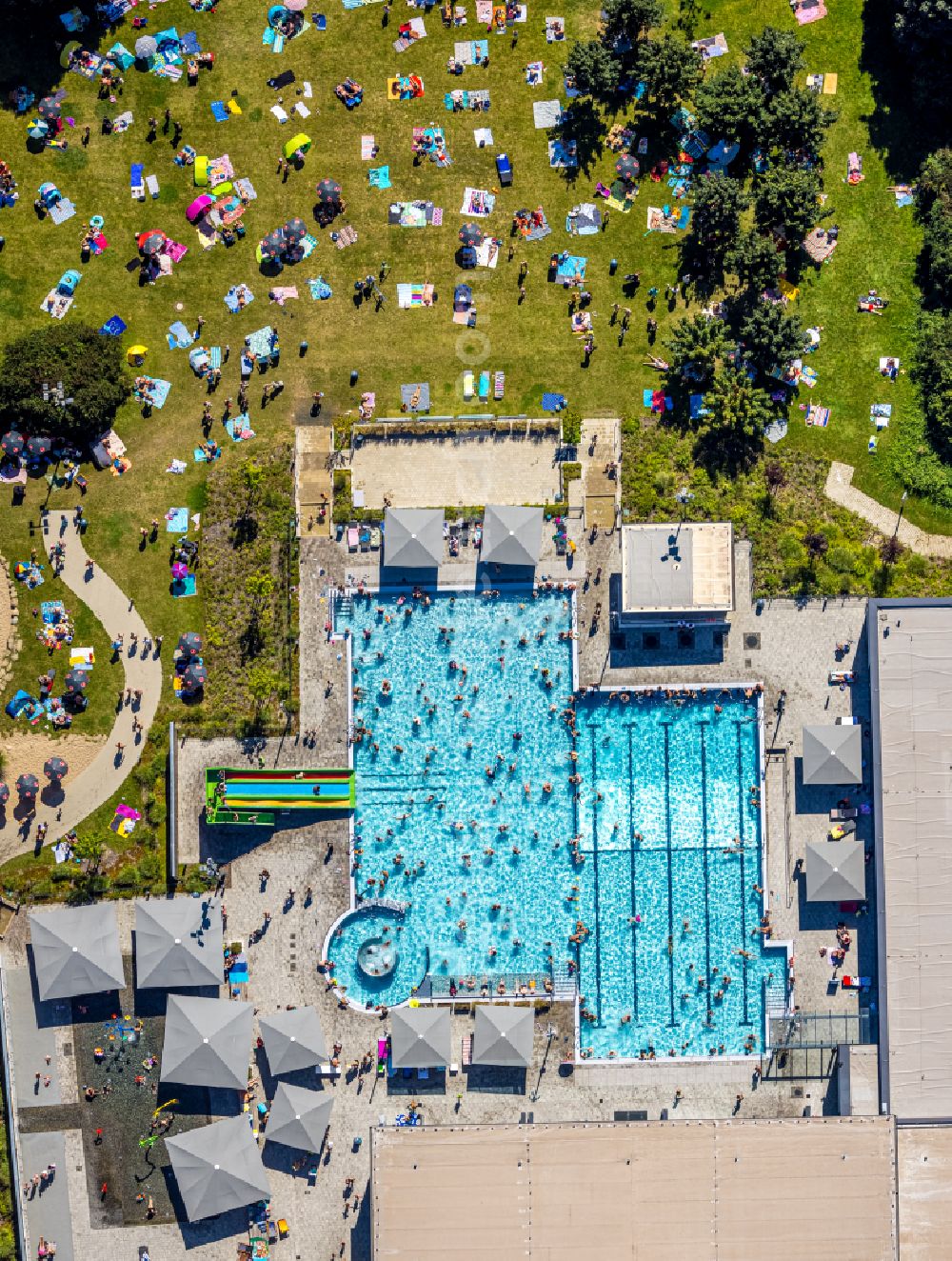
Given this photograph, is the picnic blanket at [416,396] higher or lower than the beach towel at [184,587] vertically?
higher

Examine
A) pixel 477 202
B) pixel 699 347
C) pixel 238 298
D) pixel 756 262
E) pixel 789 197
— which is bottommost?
pixel 699 347

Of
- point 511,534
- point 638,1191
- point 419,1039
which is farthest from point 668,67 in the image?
point 638,1191

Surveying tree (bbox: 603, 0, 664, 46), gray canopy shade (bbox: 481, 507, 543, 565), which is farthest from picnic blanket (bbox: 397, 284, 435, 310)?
tree (bbox: 603, 0, 664, 46)

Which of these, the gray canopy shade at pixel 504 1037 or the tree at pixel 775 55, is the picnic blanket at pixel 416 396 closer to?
the tree at pixel 775 55

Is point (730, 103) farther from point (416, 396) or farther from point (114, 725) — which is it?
point (114, 725)

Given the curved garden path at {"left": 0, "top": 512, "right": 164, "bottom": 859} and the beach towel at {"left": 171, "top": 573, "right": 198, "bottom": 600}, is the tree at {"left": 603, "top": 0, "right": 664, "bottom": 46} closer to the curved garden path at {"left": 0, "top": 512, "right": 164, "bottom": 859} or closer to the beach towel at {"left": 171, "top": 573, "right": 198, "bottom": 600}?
the beach towel at {"left": 171, "top": 573, "right": 198, "bottom": 600}

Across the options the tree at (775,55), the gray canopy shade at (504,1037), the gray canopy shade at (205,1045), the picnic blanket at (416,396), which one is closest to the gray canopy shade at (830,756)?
the gray canopy shade at (504,1037)

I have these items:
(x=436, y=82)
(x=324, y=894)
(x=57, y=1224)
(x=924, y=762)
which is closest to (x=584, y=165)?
(x=436, y=82)

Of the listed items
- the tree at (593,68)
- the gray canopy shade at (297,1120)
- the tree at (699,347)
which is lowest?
the gray canopy shade at (297,1120)
